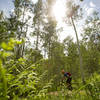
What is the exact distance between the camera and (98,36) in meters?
19.3

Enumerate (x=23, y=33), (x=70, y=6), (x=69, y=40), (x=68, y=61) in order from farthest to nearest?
(x=68, y=61) → (x=69, y=40) → (x=23, y=33) → (x=70, y=6)

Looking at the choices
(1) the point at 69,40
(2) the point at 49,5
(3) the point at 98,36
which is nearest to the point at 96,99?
(2) the point at 49,5

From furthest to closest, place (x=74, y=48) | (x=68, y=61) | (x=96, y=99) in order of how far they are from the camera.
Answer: (x=68, y=61), (x=74, y=48), (x=96, y=99)

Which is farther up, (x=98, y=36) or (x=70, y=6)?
(x=70, y=6)

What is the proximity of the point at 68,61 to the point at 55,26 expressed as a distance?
12785 mm

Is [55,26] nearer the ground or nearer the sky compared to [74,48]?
nearer the sky

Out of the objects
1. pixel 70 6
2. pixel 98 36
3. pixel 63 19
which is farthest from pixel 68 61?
pixel 70 6

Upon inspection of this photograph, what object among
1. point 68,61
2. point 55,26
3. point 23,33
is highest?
point 55,26

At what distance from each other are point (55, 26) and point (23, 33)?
22.1 ft

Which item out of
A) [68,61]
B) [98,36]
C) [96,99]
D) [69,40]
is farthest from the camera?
[68,61]

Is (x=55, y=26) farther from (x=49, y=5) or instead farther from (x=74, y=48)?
(x=74, y=48)

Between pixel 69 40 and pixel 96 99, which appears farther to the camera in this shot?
pixel 69 40

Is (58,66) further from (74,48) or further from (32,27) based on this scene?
(32,27)

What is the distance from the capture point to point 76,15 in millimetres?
16469
